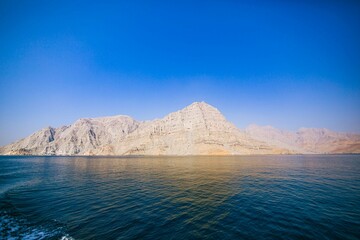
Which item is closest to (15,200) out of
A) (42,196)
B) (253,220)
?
(42,196)

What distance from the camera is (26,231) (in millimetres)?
13094

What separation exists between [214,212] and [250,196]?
802 cm

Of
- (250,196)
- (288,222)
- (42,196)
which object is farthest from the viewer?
(42,196)

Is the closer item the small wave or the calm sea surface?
the small wave

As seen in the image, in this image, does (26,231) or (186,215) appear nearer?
(26,231)

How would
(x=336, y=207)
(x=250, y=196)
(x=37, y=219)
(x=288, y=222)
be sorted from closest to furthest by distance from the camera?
(x=288, y=222) < (x=37, y=219) < (x=336, y=207) < (x=250, y=196)

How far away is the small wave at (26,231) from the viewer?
12016mm

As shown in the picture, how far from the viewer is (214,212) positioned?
16156 mm

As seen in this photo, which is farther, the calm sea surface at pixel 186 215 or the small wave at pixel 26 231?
the calm sea surface at pixel 186 215

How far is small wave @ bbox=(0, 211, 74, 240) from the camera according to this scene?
12.0m

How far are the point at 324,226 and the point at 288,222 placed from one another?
249cm

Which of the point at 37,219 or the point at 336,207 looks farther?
the point at 336,207

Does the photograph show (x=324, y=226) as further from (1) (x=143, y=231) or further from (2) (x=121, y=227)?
(2) (x=121, y=227)

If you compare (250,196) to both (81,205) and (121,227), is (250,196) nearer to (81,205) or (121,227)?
(121,227)
